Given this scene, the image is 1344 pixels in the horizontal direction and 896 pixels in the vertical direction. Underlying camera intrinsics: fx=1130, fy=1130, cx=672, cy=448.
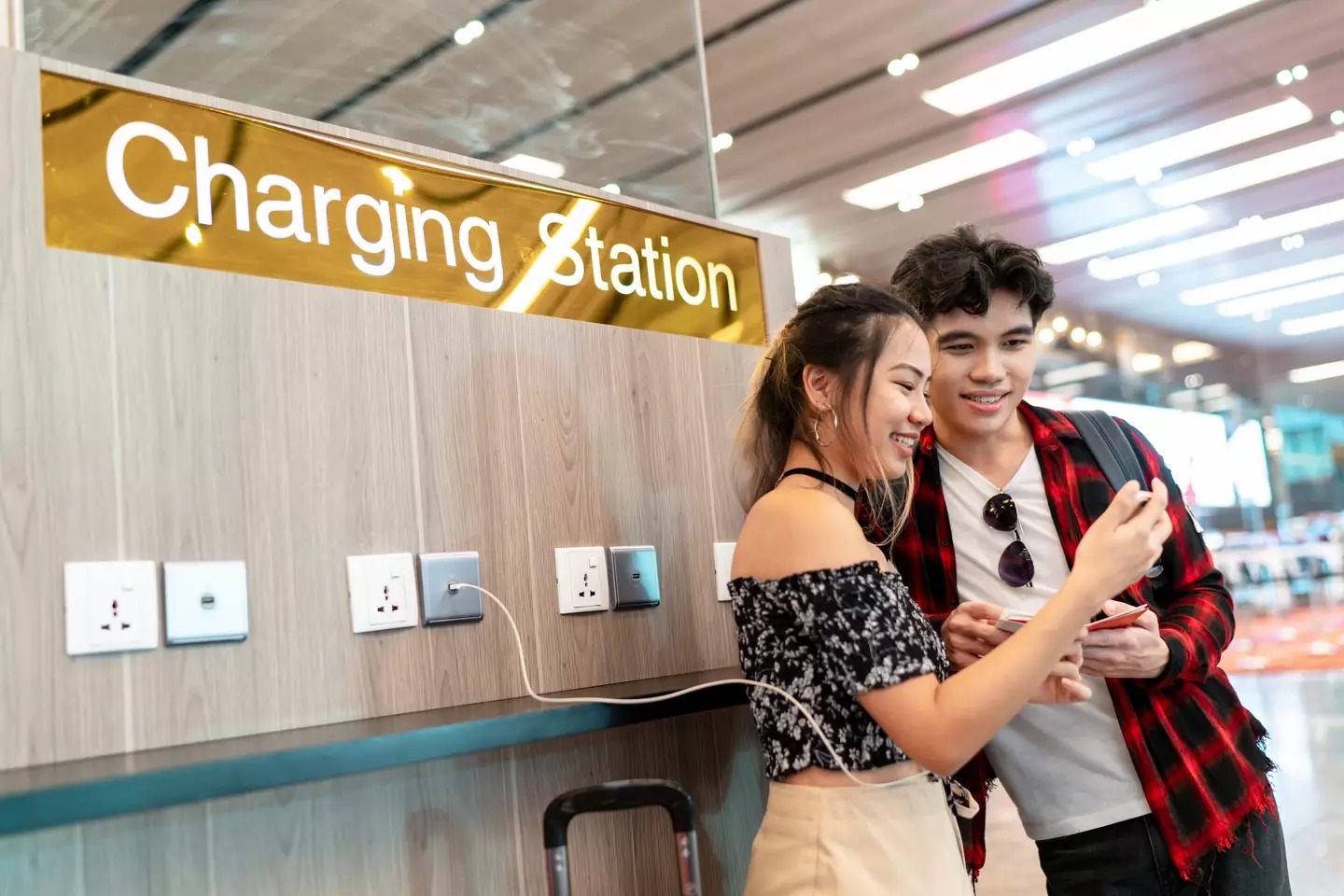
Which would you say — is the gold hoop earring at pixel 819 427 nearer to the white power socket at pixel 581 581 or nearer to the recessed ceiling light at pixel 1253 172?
the white power socket at pixel 581 581

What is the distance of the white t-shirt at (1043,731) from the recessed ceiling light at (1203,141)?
5.79m

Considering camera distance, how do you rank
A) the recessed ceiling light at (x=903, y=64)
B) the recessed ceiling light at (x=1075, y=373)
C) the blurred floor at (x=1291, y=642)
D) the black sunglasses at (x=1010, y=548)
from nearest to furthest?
1. the black sunglasses at (x=1010, y=548)
2. the recessed ceiling light at (x=903, y=64)
3. the blurred floor at (x=1291, y=642)
4. the recessed ceiling light at (x=1075, y=373)

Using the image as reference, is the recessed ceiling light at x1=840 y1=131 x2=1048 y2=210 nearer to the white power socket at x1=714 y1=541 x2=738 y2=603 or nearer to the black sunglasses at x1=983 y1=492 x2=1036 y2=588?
the white power socket at x1=714 y1=541 x2=738 y2=603

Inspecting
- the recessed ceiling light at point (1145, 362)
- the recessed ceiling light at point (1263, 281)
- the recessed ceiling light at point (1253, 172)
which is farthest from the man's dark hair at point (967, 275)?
the recessed ceiling light at point (1145, 362)

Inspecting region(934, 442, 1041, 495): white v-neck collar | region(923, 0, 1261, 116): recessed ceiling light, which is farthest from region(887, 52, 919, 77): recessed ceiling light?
region(934, 442, 1041, 495): white v-neck collar

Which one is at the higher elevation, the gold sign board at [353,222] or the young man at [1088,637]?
the gold sign board at [353,222]

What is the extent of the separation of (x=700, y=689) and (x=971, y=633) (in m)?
0.41

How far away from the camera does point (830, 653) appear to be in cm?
142

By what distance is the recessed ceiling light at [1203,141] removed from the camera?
655 cm

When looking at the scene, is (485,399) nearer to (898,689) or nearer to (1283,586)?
(898,689)

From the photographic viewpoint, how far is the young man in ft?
5.49

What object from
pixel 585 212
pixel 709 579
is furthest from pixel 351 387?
pixel 709 579

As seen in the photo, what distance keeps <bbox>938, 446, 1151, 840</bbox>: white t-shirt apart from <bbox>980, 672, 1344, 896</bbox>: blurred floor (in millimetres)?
1679

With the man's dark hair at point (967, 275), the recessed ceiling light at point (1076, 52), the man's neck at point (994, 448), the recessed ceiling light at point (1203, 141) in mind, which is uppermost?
the recessed ceiling light at point (1076, 52)
